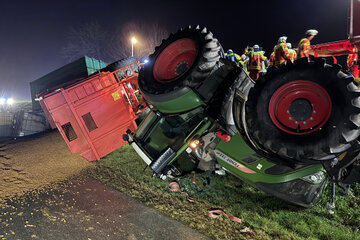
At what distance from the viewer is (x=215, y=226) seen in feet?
8.62

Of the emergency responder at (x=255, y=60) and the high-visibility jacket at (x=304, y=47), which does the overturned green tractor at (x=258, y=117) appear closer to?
the emergency responder at (x=255, y=60)

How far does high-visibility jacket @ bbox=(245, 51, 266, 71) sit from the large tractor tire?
484 centimetres

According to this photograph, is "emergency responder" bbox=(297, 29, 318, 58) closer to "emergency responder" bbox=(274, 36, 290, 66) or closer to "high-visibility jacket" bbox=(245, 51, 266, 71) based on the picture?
"emergency responder" bbox=(274, 36, 290, 66)

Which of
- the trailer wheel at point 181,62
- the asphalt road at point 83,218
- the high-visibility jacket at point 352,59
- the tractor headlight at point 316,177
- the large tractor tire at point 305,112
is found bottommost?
the high-visibility jacket at point 352,59

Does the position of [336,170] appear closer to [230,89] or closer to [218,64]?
[230,89]

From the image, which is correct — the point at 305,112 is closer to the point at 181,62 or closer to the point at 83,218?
the point at 181,62

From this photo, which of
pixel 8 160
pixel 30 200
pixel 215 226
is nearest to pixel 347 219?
pixel 215 226

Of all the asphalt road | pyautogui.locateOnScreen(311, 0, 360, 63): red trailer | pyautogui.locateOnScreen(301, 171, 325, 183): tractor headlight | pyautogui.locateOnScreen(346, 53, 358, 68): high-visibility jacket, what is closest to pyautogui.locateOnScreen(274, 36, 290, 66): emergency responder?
pyautogui.locateOnScreen(311, 0, 360, 63): red trailer

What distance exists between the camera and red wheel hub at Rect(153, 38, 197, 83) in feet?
10.9

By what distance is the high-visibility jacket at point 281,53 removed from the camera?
5.80 m

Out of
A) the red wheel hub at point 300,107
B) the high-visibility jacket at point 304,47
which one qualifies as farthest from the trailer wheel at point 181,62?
the high-visibility jacket at point 304,47

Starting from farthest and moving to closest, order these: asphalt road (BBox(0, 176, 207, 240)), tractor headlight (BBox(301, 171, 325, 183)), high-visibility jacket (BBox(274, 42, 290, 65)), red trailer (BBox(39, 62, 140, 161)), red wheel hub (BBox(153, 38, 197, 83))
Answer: high-visibility jacket (BBox(274, 42, 290, 65)), red trailer (BBox(39, 62, 140, 161)), red wheel hub (BBox(153, 38, 197, 83)), asphalt road (BBox(0, 176, 207, 240)), tractor headlight (BBox(301, 171, 325, 183))

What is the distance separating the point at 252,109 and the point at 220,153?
94 centimetres

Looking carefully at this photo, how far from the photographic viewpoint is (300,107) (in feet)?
7.14
